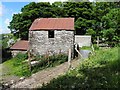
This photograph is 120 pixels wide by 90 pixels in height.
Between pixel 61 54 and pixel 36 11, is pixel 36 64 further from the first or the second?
pixel 36 11

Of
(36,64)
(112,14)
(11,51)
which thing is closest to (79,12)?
(112,14)

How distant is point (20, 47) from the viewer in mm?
11547

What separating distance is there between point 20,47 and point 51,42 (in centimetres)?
183

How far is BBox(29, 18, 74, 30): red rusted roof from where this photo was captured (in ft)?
33.8

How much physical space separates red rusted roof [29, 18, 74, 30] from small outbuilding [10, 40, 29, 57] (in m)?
1.18

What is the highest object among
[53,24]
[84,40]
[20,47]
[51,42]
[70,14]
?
[70,14]

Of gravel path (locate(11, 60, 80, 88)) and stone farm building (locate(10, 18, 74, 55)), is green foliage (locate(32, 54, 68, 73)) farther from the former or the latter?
gravel path (locate(11, 60, 80, 88))

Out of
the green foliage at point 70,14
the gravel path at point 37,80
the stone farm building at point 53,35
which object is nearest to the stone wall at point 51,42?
the stone farm building at point 53,35

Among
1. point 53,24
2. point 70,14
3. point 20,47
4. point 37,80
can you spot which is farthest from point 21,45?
point 37,80

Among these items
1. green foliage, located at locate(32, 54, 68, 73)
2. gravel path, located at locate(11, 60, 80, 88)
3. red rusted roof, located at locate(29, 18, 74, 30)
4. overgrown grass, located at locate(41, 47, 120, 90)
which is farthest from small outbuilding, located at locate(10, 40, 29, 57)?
overgrown grass, located at locate(41, 47, 120, 90)

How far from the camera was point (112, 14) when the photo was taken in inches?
423

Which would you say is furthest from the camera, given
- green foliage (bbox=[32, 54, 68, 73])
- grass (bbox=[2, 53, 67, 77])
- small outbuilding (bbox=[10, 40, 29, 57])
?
small outbuilding (bbox=[10, 40, 29, 57])

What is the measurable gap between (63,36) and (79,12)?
13.6ft

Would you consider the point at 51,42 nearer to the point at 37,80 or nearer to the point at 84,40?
the point at 84,40
